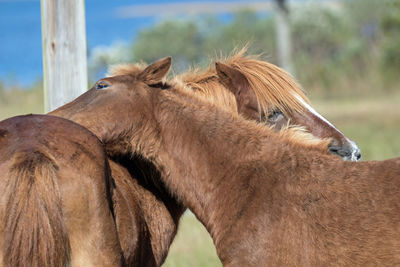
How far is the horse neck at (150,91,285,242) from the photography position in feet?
10.3

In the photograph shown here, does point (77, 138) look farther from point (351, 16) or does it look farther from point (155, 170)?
point (351, 16)

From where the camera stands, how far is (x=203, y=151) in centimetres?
319

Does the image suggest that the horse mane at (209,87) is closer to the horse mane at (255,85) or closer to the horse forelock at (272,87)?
the horse mane at (255,85)

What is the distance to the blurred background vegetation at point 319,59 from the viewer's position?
6.93 metres

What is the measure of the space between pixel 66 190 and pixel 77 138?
0.97 ft

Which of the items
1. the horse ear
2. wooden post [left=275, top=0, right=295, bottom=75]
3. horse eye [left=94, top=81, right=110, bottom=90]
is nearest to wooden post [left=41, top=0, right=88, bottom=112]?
horse eye [left=94, top=81, right=110, bottom=90]

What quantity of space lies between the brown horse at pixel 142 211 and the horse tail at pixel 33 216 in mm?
446

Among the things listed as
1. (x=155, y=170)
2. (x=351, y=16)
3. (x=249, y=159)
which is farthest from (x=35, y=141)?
(x=351, y=16)

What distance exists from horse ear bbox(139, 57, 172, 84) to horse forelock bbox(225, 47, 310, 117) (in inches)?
30.6

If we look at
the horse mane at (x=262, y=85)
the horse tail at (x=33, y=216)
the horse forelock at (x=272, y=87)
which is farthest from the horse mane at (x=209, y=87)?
the horse tail at (x=33, y=216)

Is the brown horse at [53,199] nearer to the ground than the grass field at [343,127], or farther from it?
farther from it

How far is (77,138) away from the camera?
260 centimetres

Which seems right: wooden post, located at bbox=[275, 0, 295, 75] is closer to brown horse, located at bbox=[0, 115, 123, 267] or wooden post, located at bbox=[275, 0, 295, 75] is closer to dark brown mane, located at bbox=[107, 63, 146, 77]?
dark brown mane, located at bbox=[107, 63, 146, 77]

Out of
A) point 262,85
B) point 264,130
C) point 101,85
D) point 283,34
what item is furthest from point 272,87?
point 283,34
